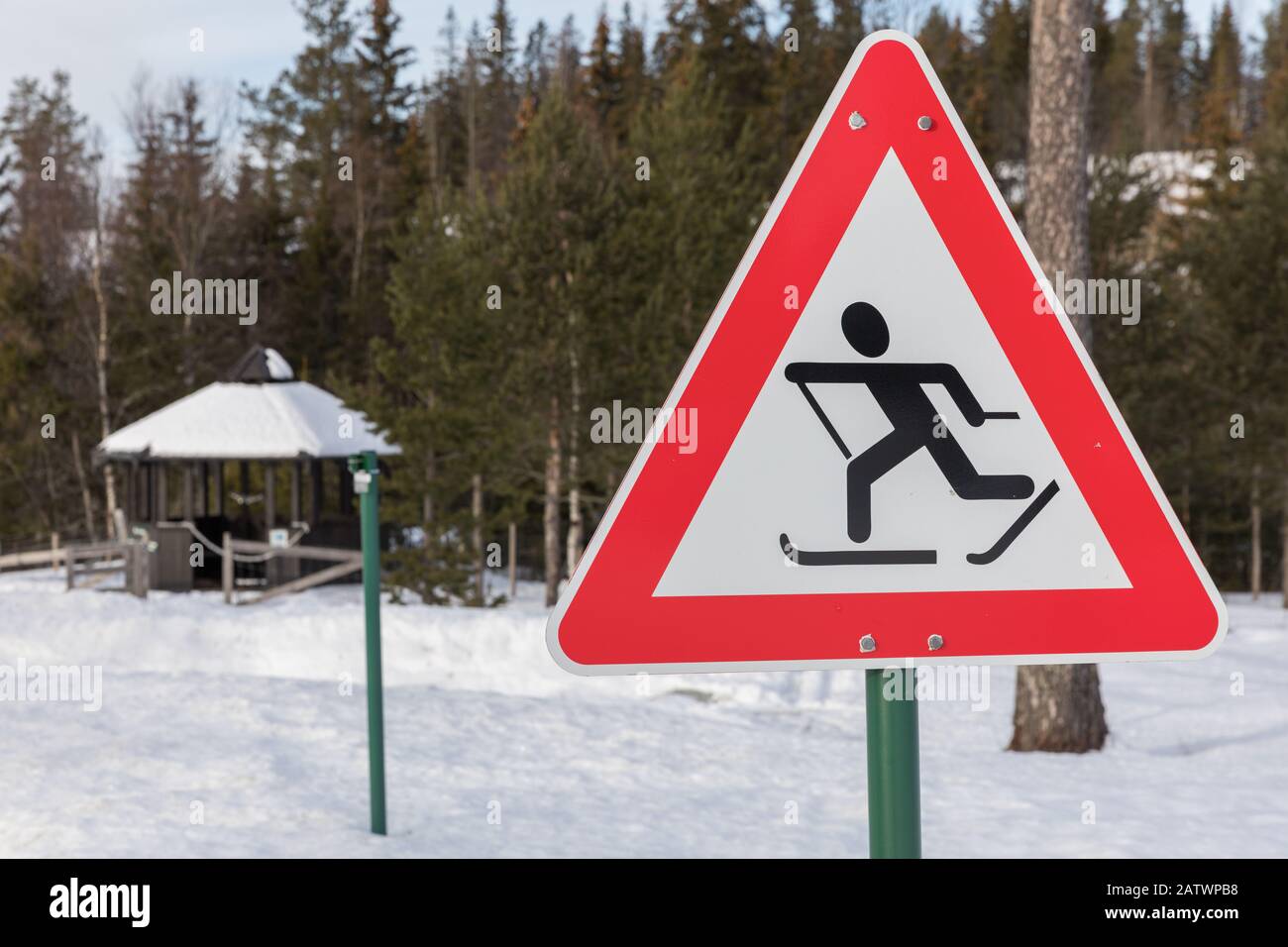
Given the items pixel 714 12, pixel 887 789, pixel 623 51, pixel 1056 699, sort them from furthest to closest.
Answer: pixel 623 51 < pixel 714 12 < pixel 1056 699 < pixel 887 789

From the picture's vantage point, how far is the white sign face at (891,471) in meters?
1.88

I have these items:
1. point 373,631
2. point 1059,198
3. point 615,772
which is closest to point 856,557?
point 373,631

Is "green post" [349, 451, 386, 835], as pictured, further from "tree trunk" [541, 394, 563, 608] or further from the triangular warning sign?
"tree trunk" [541, 394, 563, 608]

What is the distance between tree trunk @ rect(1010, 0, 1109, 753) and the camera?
9070 mm

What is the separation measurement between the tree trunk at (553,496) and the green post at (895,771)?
1911cm

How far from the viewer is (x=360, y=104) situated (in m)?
48.1

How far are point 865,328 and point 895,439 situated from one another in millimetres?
165

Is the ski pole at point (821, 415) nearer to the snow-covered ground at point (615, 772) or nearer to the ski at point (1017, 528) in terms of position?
the ski at point (1017, 528)

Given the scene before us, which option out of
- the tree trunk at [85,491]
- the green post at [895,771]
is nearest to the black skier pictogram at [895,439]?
the green post at [895,771]

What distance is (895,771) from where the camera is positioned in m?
1.84

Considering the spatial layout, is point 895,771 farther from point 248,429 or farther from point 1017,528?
point 248,429
